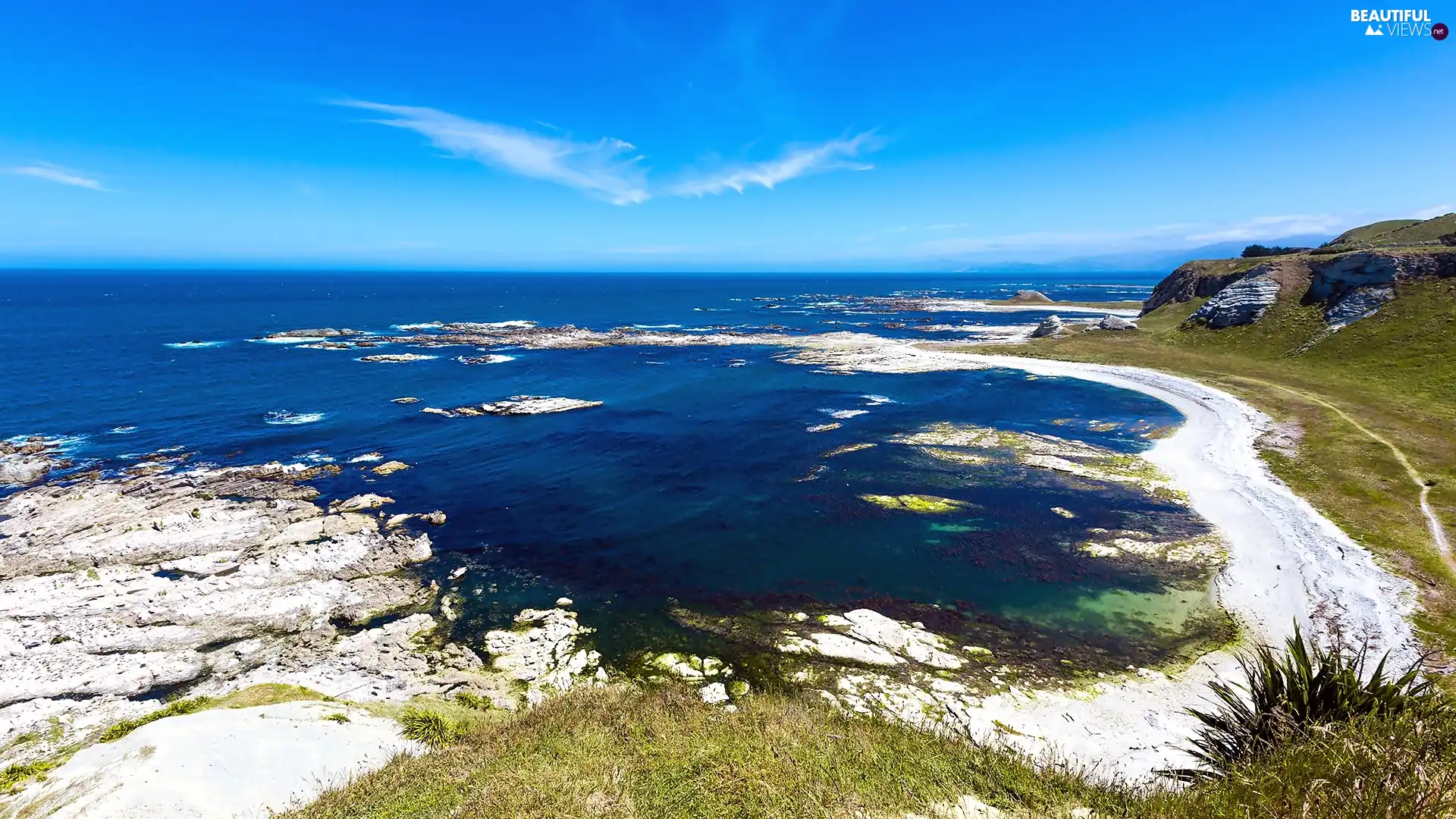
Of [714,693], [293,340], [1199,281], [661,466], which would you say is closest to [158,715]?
[714,693]

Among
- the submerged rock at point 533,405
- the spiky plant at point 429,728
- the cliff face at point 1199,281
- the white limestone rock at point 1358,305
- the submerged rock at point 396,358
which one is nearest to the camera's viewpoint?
the spiky plant at point 429,728

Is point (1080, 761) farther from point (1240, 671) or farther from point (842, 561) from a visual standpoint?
point (842, 561)

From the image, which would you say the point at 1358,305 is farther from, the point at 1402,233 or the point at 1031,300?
the point at 1031,300

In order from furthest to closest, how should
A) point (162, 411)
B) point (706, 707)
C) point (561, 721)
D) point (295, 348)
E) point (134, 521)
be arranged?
point (295, 348), point (162, 411), point (134, 521), point (706, 707), point (561, 721)

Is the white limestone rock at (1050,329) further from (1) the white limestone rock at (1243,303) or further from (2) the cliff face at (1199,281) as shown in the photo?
(2) the cliff face at (1199,281)

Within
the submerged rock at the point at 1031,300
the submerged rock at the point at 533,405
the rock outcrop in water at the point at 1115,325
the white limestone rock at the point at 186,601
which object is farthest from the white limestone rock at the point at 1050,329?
the white limestone rock at the point at 186,601

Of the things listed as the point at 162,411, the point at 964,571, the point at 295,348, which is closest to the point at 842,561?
the point at 964,571

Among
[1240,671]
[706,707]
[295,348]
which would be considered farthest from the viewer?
[295,348]
